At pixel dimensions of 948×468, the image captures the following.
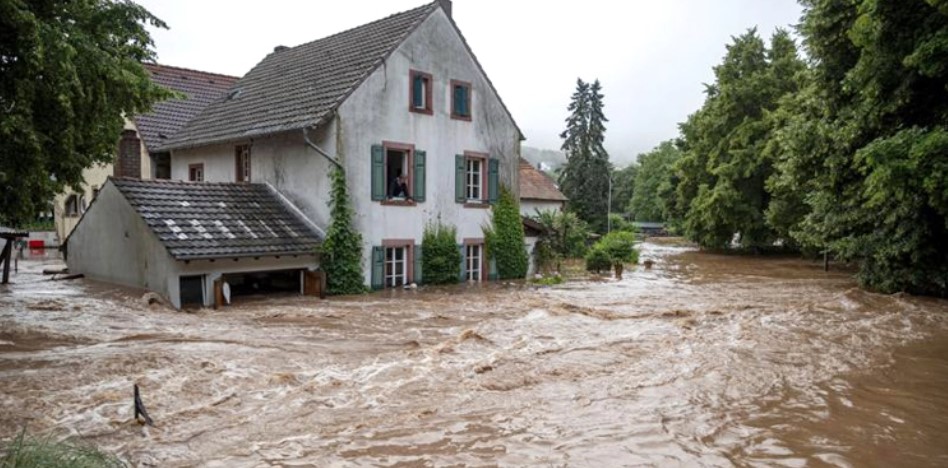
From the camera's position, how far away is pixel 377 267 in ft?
66.5

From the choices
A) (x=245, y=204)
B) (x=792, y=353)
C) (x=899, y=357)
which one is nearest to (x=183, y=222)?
(x=245, y=204)

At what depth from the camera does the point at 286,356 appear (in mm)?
11117

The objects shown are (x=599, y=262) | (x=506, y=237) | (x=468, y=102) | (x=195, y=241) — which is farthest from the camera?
(x=599, y=262)

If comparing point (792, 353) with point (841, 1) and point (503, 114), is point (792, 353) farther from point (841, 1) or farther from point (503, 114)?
point (503, 114)

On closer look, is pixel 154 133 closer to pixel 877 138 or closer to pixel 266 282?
pixel 266 282

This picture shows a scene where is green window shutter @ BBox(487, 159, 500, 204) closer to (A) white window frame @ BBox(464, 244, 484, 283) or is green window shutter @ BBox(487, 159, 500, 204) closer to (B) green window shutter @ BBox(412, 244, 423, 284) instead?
(A) white window frame @ BBox(464, 244, 484, 283)

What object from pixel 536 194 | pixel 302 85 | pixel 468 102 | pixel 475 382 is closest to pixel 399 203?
pixel 468 102

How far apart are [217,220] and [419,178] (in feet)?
20.5

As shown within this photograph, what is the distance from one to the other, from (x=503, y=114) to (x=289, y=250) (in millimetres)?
9725

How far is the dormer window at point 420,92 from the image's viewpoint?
21.1m

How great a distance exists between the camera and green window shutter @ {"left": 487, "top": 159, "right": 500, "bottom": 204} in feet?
77.3

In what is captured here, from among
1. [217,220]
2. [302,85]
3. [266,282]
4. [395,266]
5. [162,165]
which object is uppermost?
[302,85]

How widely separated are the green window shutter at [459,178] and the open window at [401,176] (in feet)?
4.64

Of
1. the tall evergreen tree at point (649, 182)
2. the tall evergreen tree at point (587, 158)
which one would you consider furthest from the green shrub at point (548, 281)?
the tall evergreen tree at point (649, 182)
